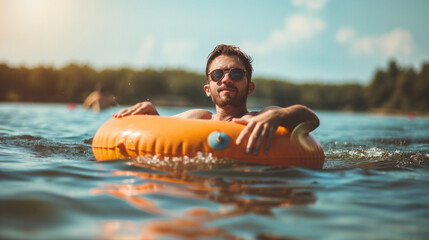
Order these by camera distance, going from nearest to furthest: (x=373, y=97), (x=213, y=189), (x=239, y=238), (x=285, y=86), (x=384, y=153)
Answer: (x=239, y=238) → (x=213, y=189) → (x=384, y=153) → (x=373, y=97) → (x=285, y=86)

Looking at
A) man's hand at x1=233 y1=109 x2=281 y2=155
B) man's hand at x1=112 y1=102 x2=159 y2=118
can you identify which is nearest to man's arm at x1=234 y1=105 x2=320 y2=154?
man's hand at x1=233 y1=109 x2=281 y2=155

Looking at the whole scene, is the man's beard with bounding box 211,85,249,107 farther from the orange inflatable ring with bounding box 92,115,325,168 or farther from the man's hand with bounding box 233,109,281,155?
the man's hand with bounding box 233,109,281,155

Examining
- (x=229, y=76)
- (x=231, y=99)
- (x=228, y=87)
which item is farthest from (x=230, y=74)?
(x=231, y=99)

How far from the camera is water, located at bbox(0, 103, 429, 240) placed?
2041 millimetres

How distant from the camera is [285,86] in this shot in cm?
11212

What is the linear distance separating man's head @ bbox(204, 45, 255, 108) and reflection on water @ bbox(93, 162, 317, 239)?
119 centimetres

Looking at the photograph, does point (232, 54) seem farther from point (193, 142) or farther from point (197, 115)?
point (193, 142)

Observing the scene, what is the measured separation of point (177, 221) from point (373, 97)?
66.3m

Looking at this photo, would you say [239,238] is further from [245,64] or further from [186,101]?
[186,101]

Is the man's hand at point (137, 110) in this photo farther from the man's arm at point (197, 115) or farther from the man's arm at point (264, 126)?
the man's arm at point (264, 126)

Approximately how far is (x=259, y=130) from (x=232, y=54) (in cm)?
145

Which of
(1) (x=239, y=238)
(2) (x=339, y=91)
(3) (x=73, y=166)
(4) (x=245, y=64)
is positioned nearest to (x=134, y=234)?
(1) (x=239, y=238)

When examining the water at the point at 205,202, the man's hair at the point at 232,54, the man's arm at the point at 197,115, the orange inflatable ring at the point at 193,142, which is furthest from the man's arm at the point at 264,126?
the man's arm at the point at 197,115

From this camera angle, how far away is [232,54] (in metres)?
4.66
